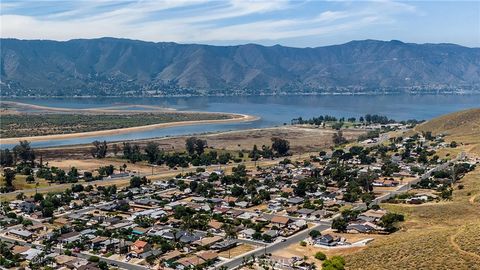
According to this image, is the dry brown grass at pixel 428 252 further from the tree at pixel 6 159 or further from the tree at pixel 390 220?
the tree at pixel 6 159

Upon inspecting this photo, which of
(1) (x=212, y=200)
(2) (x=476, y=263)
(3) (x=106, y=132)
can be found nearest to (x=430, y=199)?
(1) (x=212, y=200)

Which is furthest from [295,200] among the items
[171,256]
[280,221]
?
[171,256]

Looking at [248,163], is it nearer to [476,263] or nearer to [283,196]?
[283,196]

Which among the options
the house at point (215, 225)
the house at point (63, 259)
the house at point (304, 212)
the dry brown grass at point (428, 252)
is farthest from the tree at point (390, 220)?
the house at point (63, 259)

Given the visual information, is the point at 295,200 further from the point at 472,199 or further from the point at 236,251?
the point at 472,199

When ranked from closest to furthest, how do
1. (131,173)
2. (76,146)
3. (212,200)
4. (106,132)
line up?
(212,200), (131,173), (76,146), (106,132)

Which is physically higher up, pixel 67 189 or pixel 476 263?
pixel 476 263

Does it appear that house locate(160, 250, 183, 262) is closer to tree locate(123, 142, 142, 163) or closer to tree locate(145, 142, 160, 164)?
tree locate(145, 142, 160, 164)
